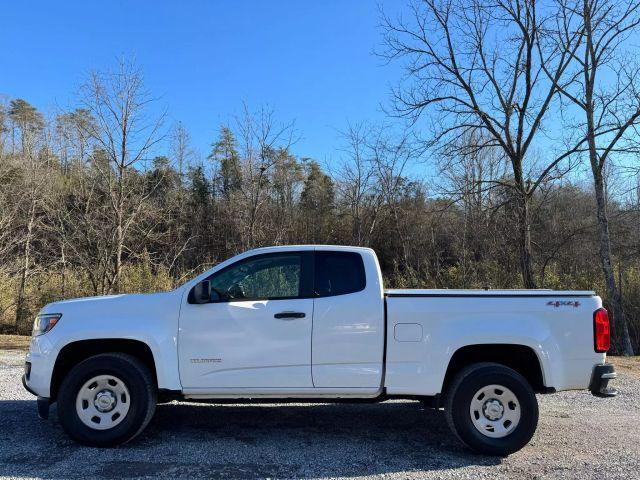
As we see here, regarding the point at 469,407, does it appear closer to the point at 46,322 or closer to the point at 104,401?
the point at 104,401

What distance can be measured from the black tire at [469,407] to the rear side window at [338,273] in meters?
1.38

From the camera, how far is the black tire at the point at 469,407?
4930 mm

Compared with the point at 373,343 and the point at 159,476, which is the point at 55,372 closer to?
the point at 159,476

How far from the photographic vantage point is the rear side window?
5215 millimetres

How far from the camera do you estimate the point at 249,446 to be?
16.9 ft

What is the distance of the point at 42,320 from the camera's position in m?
5.21

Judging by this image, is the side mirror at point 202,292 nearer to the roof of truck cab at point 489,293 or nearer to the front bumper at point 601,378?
the roof of truck cab at point 489,293

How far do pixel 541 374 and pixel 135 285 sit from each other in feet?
43.2

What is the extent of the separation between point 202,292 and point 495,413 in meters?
3.06

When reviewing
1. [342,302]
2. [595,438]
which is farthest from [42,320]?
[595,438]

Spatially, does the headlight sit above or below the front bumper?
above

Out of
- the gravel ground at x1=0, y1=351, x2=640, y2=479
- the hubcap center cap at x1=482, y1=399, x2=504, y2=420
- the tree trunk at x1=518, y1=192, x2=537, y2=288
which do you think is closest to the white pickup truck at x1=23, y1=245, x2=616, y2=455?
the hubcap center cap at x1=482, y1=399, x2=504, y2=420

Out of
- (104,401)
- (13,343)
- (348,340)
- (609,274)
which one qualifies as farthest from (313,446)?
(609,274)

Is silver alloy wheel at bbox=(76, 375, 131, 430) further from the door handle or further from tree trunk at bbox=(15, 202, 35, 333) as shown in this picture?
tree trunk at bbox=(15, 202, 35, 333)
